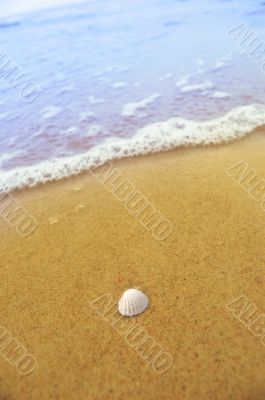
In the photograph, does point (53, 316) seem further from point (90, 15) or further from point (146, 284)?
point (90, 15)

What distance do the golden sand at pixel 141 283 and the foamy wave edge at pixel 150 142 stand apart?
1.02 feet

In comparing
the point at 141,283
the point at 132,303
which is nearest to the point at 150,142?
the point at 141,283

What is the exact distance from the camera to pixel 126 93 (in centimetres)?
731

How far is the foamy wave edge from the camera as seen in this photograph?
495cm

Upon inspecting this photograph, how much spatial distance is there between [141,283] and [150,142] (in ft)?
8.93

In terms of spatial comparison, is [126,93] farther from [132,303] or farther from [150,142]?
[132,303]

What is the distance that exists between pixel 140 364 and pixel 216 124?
13.3 ft

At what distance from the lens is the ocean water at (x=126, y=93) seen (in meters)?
5.38

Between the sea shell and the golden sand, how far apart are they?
0.23 feet

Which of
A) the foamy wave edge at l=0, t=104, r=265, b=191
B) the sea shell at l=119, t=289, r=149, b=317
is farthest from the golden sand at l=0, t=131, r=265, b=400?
the foamy wave edge at l=0, t=104, r=265, b=191

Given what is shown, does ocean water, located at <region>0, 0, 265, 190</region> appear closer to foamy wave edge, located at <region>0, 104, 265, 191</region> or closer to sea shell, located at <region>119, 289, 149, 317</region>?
foamy wave edge, located at <region>0, 104, 265, 191</region>

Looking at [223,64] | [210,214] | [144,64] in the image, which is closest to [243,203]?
[210,214]

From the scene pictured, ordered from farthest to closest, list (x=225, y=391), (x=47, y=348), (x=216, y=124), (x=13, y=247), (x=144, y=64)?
(x=144, y=64)
(x=216, y=124)
(x=13, y=247)
(x=47, y=348)
(x=225, y=391)

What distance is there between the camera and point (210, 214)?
3834mm
